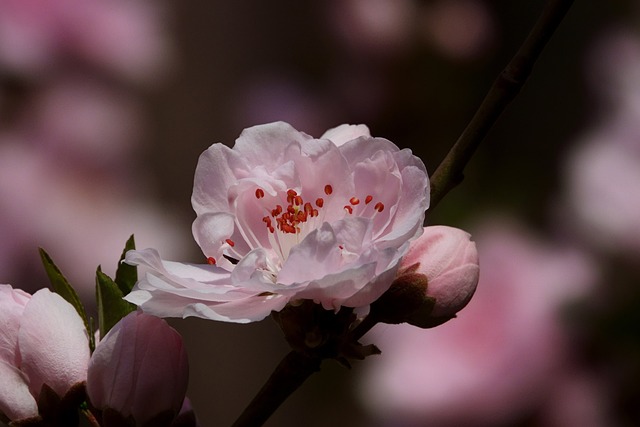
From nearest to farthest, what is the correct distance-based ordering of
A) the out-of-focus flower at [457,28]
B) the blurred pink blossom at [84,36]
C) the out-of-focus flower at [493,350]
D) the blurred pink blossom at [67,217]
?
the out-of-focus flower at [493,350], the blurred pink blossom at [67,217], the blurred pink blossom at [84,36], the out-of-focus flower at [457,28]

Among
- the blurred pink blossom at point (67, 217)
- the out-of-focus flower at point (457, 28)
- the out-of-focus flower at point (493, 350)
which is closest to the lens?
the out-of-focus flower at point (493, 350)

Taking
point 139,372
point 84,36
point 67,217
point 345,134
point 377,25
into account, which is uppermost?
point 345,134

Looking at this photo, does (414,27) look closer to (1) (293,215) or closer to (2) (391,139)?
(2) (391,139)

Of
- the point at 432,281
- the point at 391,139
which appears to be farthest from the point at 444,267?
the point at 391,139

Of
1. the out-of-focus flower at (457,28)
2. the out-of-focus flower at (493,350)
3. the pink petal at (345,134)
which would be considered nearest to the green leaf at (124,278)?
the pink petal at (345,134)

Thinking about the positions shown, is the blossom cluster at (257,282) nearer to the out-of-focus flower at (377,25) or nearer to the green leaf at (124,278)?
the green leaf at (124,278)

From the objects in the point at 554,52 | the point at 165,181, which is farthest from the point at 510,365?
the point at 554,52
